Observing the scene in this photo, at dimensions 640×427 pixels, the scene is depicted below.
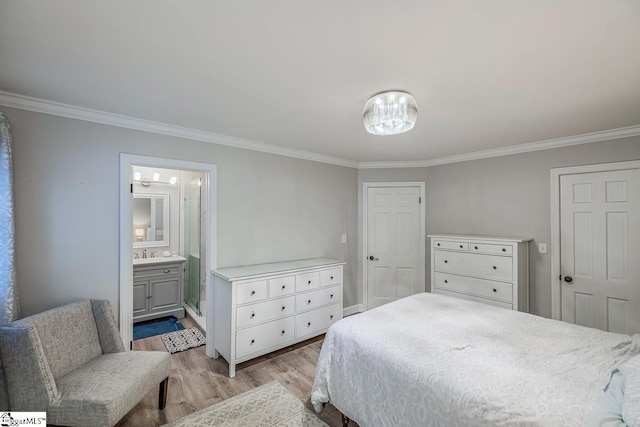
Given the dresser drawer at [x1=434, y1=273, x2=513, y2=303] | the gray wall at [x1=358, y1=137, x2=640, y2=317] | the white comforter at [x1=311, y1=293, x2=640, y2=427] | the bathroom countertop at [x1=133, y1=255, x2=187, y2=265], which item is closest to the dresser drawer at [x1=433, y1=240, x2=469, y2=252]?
the dresser drawer at [x1=434, y1=273, x2=513, y2=303]

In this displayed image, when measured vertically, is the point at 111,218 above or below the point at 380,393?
above

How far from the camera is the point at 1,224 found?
179cm

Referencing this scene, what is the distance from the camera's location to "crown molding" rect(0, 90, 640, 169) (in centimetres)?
206

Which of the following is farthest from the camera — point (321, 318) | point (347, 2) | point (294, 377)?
point (321, 318)

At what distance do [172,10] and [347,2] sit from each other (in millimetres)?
719

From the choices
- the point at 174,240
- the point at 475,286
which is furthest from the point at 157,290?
the point at 475,286

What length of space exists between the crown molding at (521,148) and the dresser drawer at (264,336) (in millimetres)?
2548

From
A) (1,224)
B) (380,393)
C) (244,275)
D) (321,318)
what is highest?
(1,224)

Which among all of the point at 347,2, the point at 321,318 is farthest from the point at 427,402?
the point at 321,318

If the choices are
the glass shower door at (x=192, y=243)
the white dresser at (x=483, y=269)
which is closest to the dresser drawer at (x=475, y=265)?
the white dresser at (x=483, y=269)

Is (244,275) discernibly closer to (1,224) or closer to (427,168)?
(1,224)

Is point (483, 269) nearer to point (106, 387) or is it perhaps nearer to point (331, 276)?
point (331, 276)

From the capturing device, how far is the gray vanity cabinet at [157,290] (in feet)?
11.9

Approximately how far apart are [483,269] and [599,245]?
107 centimetres
